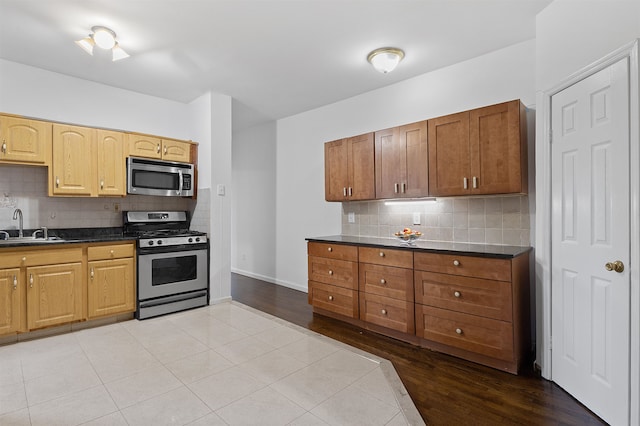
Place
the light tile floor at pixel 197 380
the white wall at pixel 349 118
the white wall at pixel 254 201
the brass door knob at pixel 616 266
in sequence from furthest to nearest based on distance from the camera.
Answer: the white wall at pixel 254 201, the white wall at pixel 349 118, the light tile floor at pixel 197 380, the brass door knob at pixel 616 266

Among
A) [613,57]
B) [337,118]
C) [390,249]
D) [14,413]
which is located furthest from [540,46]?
[14,413]

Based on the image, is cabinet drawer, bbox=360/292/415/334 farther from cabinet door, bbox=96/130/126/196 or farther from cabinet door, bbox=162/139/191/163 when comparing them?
cabinet door, bbox=96/130/126/196

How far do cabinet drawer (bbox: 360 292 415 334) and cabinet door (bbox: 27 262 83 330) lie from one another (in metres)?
2.91

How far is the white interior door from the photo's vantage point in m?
1.79

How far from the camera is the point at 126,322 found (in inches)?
139

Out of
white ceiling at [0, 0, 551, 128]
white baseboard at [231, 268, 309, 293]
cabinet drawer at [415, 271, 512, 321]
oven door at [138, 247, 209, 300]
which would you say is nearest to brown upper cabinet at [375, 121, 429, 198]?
white ceiling at [0, 0, 551, 128]

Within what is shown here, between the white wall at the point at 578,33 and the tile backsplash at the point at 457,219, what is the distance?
104 centimetres

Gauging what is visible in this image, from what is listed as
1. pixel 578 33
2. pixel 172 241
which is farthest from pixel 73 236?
pixel 578 33

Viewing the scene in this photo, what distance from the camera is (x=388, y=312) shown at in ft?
10.0

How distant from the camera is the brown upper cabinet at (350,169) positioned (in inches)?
140

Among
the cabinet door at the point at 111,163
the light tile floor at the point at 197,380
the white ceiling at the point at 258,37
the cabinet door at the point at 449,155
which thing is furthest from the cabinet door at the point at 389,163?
the cabinet door at the point at 111,163

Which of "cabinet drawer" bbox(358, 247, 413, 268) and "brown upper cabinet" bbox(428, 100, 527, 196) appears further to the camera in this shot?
"cabinet drawer" bbox(358, 247, 413, 268)

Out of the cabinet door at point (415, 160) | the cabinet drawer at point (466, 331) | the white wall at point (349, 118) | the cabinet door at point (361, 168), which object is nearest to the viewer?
the cabinet drawer at point (466, 331)

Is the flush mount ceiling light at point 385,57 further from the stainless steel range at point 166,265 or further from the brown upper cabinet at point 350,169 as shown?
the stainless steel range at point 166,265
